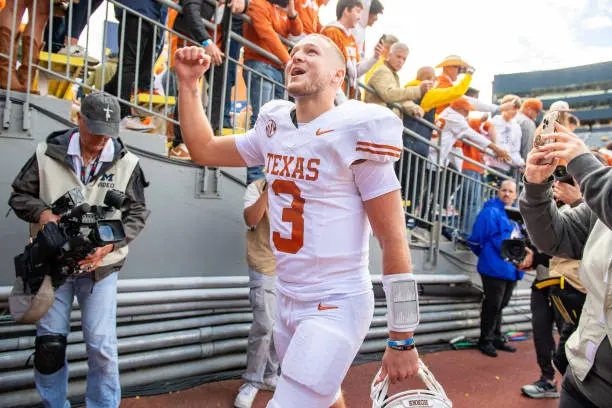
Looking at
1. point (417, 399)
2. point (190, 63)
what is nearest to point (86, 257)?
point (190, 63)

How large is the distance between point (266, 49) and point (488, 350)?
464 cm

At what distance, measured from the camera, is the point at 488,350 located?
6.91 m

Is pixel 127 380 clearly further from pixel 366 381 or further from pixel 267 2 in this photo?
pixel 267 2

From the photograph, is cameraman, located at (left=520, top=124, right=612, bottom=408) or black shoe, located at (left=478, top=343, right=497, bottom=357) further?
black shoe, located at (left=478, top=343, right=497, bottom=357)

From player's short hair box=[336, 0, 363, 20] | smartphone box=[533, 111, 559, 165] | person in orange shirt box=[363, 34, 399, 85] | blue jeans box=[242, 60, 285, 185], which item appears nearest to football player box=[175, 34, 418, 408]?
smartphone box=[533, 111, 559, 165]

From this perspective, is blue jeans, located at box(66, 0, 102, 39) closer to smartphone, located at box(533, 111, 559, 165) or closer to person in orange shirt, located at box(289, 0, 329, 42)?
person in orange shirt, located at box(289, 0, 329, 42)

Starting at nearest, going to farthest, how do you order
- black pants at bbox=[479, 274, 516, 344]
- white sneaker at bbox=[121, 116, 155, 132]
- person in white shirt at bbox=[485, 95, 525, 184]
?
white sneaker at bbox=[121, 116, 155, 132] < black pants at bbox=[479, 274, 516, 344] < person in white shirt at bbox=[485, 95, 525, 184]

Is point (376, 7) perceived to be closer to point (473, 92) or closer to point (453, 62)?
point (453, 62)

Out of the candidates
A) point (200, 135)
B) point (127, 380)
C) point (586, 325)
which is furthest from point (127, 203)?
point (586, 325)

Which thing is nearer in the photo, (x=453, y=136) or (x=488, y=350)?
(x=488, y=350)

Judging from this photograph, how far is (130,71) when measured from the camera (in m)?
4.88

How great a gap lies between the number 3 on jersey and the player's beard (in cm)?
43

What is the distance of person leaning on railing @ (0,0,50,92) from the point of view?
4129 mm

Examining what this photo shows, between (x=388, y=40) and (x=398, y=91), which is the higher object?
(x=388, y=40)
